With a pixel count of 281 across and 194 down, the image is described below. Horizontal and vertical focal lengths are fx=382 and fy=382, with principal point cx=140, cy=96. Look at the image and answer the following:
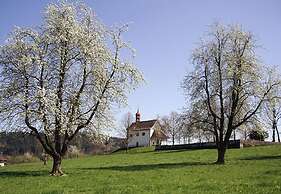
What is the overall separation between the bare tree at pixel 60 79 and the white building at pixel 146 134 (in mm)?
105335

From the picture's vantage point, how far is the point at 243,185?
20.8m

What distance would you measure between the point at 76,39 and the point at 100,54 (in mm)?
2689

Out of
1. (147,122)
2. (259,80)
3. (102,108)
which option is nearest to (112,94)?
(102,108)

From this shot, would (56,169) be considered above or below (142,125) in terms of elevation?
below

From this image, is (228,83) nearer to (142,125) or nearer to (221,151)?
(221,151)

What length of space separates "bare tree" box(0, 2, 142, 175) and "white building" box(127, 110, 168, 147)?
105 m

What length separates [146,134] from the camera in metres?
146

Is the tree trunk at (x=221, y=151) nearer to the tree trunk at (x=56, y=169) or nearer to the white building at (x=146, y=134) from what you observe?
the tree trunk at (x=56, y=169)

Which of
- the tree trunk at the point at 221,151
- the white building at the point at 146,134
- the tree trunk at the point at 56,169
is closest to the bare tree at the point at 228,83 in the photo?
the tree trunk at the point at 221,151

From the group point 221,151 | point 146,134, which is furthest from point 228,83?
point 146,134

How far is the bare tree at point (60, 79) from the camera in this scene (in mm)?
33031

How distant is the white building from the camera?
14325cm

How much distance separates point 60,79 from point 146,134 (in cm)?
11334

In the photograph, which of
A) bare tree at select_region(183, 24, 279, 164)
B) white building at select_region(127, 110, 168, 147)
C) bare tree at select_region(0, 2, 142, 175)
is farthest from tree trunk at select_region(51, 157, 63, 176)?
white building at select_region(127, 110, 168, 147)
